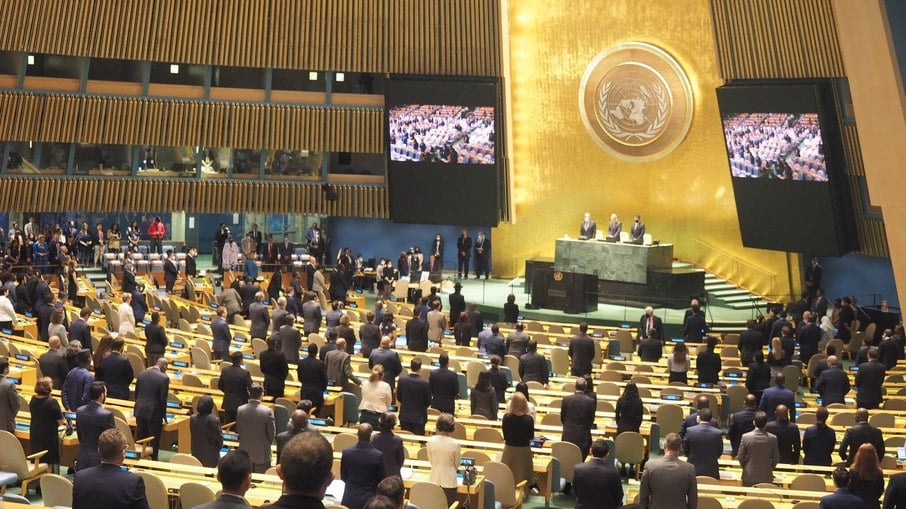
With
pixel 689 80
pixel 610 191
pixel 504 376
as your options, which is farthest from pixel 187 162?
pixel 504 376

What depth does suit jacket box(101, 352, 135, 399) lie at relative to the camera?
12438mm

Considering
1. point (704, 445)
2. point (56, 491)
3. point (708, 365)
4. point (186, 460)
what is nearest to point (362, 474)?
point (186, 460)

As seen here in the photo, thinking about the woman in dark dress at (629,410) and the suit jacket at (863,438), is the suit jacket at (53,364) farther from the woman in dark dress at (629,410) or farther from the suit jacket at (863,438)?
the suit jacket at (863,438)

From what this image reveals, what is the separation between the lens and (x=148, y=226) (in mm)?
31422

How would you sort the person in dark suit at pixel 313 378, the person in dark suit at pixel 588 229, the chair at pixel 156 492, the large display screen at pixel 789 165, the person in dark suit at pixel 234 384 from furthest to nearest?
the person in dark suit at pixel 588 229 → the large display screen at pixel 789 165 → the person in dark suit at pixel 313 378 → the person in dark suit at pixel 234 384 → the chair at pixel 156 492

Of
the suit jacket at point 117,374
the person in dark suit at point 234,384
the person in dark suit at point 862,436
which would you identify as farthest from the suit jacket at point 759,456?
the suit jacket at point 117,374

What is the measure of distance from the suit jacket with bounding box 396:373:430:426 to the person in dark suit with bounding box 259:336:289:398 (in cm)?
170

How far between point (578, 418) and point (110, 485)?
19.4 feet

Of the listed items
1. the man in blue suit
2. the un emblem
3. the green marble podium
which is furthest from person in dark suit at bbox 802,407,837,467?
the un emblem

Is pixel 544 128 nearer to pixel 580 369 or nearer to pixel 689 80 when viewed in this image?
pixel 689 80

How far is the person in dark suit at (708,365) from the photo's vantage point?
15.1 metres

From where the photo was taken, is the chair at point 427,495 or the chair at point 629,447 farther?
the chair at point 629,447

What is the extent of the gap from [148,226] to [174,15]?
6333 mm

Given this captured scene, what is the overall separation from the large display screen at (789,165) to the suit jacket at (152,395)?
53.6 ft
